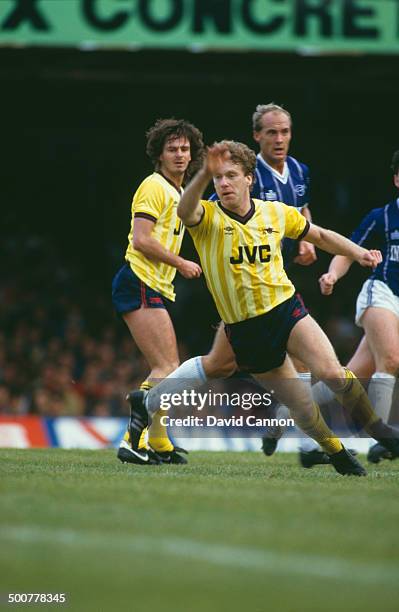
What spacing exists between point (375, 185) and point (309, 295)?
89.1 inches

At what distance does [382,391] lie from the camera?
27.1ft

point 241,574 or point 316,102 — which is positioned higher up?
point 316,102

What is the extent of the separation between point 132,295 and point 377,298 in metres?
1.86

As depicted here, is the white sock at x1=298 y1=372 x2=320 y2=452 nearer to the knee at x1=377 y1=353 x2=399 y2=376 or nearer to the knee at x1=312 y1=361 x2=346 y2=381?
the knee at x1=377 y1=353 x2=399 y2=376

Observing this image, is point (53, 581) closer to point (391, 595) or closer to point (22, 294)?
point (391, 595)

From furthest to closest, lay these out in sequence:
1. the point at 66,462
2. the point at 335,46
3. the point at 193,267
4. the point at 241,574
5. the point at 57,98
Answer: the point at 57,98 → the point at 335,46 → the point at 66,462 → the point at 193,267 → the point at 241,574

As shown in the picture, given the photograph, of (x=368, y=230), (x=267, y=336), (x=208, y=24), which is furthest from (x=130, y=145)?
(x=267, y=336)

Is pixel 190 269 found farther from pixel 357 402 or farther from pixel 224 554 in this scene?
pixel 224 554

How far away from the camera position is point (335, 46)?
42.3ft

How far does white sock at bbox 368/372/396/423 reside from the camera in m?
8.24

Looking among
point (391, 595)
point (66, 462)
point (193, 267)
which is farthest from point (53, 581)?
point (66, 462)

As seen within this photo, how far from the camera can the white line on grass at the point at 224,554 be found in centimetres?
365

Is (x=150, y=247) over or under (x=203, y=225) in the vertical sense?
under

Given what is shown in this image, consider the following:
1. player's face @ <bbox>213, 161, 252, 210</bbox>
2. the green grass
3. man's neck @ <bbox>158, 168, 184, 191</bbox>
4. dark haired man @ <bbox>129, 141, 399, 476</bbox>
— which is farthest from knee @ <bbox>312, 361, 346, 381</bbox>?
man's neck @ <bbox>158, 168, 184, 191</bbox>
